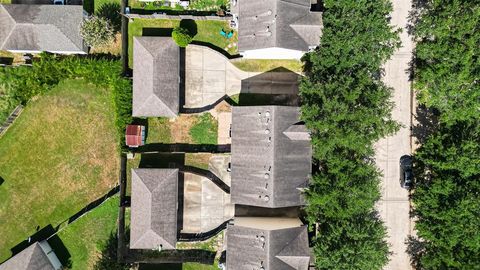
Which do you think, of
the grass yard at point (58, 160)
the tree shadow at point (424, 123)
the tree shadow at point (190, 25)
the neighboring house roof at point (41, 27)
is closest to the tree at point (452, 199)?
the tree shadow at point (424, 123)

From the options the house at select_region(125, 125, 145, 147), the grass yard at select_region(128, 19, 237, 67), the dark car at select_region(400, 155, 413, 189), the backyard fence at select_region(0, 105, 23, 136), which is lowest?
the dark car at select_region(400, 155, 413, 189)

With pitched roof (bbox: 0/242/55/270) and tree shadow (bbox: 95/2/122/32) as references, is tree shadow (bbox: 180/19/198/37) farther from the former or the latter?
pitched roof (bbox: 0/242/55/270)

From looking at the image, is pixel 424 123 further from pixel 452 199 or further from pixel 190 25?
pixel 190 25

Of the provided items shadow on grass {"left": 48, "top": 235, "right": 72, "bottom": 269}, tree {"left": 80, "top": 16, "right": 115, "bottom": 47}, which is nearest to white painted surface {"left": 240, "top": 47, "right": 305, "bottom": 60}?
tree {"left": 80, "top": 16, "right": 115, "bottom": 47}

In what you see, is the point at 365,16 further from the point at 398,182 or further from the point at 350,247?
the point at 350,247

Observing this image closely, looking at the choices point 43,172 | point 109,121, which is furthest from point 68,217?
point 109,121

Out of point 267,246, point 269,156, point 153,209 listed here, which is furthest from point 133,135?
point 267,246

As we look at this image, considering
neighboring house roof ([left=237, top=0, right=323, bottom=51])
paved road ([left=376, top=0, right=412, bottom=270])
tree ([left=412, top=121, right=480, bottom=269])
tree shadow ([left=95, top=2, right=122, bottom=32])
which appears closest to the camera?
tree ([left=412, top=121, right=480, bottom=269])
